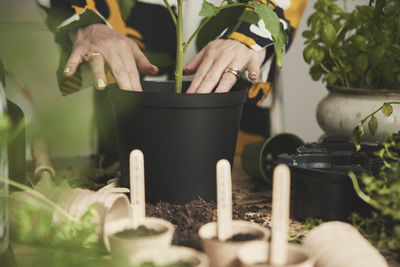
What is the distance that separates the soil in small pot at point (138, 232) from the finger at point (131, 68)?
12.4 inches

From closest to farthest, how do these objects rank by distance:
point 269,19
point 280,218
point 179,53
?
point 280,218
point 269,19
point 179,53

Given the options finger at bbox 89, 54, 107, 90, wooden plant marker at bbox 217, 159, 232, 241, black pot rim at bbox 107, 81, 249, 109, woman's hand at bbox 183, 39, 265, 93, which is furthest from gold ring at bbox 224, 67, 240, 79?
wooden plant marker at bbox 217, 159, 232, 241

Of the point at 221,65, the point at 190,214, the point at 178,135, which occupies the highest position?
the point at 221,65

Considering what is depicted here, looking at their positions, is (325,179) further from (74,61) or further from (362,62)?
(74,61)

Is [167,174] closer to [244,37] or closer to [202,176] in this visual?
[202,176]

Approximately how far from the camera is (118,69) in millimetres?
800

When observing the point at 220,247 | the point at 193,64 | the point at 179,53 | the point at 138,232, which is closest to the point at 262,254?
the point at 220,247

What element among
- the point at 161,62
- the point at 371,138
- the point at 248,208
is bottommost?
the point at 248,208

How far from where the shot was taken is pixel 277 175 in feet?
1.48

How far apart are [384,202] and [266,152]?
0.38 meters

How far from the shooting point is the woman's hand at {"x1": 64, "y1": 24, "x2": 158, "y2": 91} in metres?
0.80

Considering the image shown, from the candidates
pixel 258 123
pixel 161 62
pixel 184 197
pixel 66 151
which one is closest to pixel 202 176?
pixel 184 197

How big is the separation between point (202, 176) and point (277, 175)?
0.31 m

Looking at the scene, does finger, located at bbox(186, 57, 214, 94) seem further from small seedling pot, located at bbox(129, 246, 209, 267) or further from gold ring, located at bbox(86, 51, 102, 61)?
small seedling pot, located at bbox(129, 246, 209, 267)
